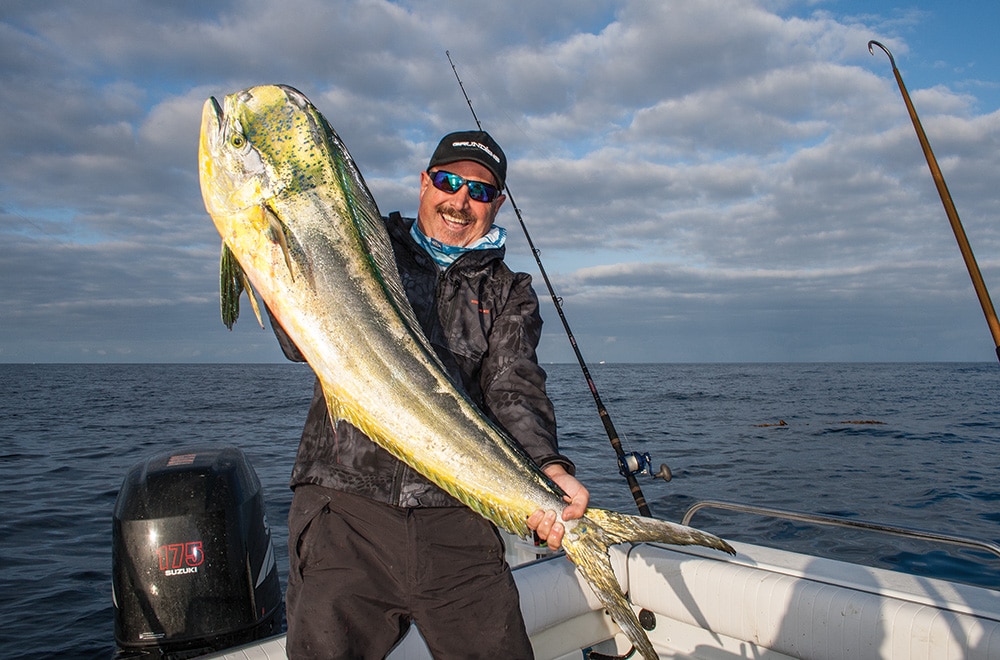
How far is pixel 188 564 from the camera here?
420 cm

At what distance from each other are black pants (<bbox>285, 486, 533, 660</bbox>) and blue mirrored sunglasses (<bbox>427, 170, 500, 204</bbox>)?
4.89 feet

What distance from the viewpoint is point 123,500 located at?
4391mm

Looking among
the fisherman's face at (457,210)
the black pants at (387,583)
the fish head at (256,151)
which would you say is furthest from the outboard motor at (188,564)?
the fish head at (256,151)

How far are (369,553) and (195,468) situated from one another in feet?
7.66

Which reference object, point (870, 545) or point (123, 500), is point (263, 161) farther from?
point (870, 545)

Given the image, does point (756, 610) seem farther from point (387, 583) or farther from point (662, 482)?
point (662, 482)

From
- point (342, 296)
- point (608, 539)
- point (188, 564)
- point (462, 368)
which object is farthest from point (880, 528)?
point (188, 564)

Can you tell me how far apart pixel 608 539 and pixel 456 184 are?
176cm

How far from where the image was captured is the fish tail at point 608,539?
2541 millimetres

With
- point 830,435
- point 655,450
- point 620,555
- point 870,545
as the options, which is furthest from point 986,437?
point 620,555

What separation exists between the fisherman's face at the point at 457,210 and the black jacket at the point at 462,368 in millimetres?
130

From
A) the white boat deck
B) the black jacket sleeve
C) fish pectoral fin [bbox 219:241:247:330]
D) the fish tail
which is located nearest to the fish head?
fish pectoral fin [bbox 219:241:247:330]

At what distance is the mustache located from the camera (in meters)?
3.29

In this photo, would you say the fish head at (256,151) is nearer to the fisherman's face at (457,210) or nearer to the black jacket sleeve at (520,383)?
the fisherman's face at (457,210)
